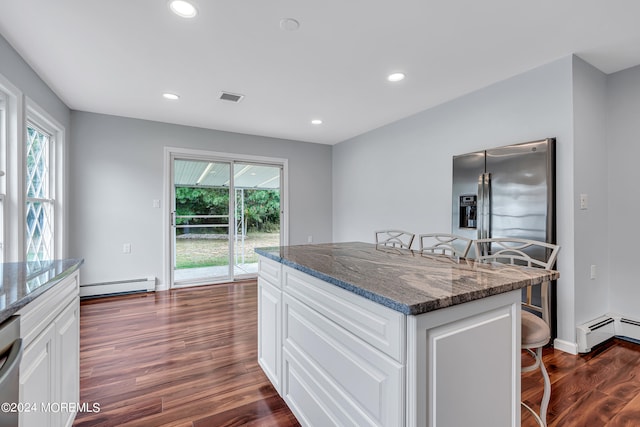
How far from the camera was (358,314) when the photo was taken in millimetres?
1116

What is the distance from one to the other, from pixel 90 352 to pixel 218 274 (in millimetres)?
2438

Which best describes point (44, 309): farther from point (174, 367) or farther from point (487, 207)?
point (487, 207)

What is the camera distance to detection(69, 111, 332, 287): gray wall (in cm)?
381

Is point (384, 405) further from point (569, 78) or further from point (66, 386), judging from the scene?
point (569, 78)

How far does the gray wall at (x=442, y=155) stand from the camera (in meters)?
2.43

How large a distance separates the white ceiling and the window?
0.57 metres

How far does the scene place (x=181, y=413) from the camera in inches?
67.1

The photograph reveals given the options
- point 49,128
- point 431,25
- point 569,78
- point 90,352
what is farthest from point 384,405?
point 49,128

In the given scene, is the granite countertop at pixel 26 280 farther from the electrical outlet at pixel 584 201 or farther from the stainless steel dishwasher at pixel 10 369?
the electrical outlet at pixel 584 201

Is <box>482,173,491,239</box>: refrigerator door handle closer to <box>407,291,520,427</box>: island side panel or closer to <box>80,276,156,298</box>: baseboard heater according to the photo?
<box>407,291,520,427</box>: island side panel

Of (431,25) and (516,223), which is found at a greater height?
(431,25)

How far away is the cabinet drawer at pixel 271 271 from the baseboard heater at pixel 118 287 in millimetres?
2835

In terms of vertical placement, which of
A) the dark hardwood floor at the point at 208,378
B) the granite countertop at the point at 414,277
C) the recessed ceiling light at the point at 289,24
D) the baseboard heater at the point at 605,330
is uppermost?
the recessed ceiling light at the point at 289,24

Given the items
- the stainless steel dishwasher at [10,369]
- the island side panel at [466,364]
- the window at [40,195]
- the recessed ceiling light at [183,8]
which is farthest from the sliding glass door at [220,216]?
the island side panel at [466,364]
